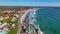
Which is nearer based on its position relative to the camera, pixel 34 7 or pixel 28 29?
pixel 28 29

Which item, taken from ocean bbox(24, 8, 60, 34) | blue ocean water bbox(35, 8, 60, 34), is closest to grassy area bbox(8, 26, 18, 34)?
ocean bbox(24, 8, 60, 34)

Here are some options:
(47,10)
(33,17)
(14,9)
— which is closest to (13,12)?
(14,9)

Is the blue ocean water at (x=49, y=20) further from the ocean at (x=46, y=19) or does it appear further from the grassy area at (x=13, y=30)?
the grassy area at (x=13, y=30)

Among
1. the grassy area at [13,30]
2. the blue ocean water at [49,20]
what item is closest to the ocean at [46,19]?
the blue ocean water at [49,20]

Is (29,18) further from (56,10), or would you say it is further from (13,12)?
(56,10)

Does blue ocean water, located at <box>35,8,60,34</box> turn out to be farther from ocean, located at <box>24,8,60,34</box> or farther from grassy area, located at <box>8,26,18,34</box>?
grassy area, located at <box>8,26,18,34</box>

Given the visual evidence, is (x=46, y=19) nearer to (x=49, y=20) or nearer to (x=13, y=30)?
(x=49, y=20)

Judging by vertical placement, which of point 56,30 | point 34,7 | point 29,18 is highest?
point 34,7
